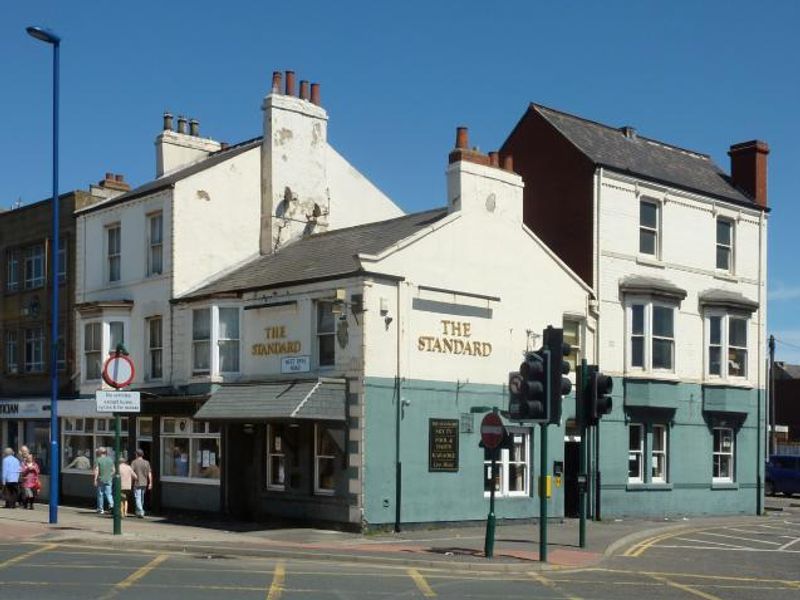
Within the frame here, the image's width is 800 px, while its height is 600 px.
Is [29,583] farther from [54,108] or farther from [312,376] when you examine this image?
[54,108]

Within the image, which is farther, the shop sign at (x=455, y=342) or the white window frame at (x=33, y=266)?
the white window frame at (x=33, y=266)

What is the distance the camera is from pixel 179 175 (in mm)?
31188

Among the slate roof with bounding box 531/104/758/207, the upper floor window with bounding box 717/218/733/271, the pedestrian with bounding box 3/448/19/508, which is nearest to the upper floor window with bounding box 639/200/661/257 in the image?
the slate roof with bounding box 531/104/758/207

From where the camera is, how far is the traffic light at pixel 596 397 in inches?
831

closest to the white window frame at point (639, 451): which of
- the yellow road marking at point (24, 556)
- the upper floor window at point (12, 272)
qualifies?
the yellow road marking at point (24, 556)

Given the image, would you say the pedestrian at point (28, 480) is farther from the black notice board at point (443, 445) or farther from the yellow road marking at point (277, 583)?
the yellow road marking at point (277, 583)

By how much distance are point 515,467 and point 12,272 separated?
18768 mm

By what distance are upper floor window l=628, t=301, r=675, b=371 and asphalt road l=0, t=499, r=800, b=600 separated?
9280mm

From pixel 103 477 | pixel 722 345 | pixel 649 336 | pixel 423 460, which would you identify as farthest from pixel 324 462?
pixel 722 345

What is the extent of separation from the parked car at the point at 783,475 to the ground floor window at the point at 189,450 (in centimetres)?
2859

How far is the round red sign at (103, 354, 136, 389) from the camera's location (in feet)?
73.6

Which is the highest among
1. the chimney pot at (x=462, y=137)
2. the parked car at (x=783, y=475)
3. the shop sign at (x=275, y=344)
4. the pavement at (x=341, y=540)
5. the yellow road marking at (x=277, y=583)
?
the chimney pot at (x=462, y=137)

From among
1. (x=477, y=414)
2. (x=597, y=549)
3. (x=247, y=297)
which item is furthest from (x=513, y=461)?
(x=247, y=297)

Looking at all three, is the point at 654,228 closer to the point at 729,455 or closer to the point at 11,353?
the point at 729,455
